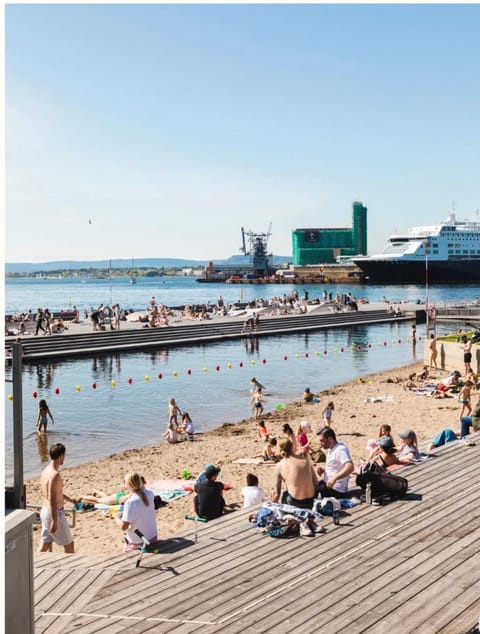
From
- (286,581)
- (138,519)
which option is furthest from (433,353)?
(286,581)

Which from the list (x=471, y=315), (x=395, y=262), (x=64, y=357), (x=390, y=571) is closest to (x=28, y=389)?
(x=64, y=357)

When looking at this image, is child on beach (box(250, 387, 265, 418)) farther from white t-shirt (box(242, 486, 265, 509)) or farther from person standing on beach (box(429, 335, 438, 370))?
person standing on beach (box(429, 335, 438, 370))

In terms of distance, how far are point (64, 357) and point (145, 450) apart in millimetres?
16291

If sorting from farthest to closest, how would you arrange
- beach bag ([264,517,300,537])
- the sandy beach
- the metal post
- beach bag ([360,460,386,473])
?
the sandy beach → beach bag ([360,460,386,473]) → beach bag ([264,517,300,537]) → the metal post

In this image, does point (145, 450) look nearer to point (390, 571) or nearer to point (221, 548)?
point (221, 548)

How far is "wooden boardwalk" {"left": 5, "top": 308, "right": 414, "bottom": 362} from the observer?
3106 centimetres

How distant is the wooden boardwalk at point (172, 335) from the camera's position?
3106 centimetres

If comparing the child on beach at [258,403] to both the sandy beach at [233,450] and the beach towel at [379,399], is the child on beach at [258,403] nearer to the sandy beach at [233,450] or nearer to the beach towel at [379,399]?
the sandy beach at [233,450]

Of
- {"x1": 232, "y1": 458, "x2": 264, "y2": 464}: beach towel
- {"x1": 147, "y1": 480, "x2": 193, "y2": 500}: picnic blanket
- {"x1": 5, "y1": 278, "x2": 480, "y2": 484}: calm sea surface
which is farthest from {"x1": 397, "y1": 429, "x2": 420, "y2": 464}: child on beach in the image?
{"x1": 5, "y1": 278, "x2": 480, "y2": 484}: calm sea surface

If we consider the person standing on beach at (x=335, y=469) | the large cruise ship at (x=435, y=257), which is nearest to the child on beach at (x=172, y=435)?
the person standing on beach at (x=335, y=469)

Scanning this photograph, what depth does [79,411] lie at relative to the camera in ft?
65.3

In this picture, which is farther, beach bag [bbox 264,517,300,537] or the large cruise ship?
the large cruise ship

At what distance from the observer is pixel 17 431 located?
422 centimetres

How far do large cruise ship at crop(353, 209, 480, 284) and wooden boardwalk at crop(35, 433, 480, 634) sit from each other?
370 ft
